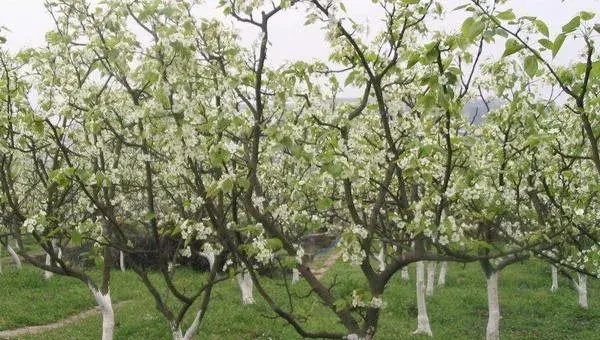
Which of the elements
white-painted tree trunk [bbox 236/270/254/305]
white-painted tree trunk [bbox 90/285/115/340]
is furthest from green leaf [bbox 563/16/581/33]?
white-painted tree trunk [bbox 236/270/254/305]

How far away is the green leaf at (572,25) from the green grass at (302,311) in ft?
40.5

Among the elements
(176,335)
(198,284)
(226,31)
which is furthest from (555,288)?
(226,31)

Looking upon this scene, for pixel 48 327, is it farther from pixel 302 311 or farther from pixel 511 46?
pixel 511 46

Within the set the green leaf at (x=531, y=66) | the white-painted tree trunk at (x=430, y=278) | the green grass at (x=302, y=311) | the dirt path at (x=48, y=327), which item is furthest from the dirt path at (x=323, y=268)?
the green leaf at (x=531, y=66)

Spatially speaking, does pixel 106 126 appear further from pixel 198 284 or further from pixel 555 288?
pixel 555 288

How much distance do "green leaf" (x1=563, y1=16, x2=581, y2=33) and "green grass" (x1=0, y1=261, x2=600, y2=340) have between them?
12351 millimetres

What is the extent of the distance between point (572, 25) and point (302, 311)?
56.2 ft

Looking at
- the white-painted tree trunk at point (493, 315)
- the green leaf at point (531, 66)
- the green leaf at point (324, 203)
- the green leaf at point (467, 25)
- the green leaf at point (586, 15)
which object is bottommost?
the white-painted tree trunk at point (493, 315)

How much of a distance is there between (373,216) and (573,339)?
1494 centimetres

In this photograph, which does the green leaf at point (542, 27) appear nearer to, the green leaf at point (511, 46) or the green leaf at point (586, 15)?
the green leaf at point (511, 46)

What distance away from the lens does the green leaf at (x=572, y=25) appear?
3102mm

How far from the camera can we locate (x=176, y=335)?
10.5 m

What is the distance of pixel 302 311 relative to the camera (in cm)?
1925

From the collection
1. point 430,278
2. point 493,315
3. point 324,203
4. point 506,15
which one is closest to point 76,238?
point 324,203
